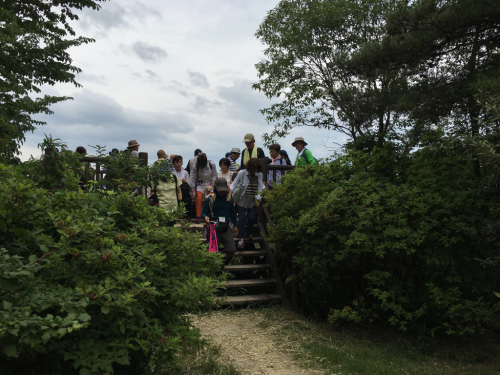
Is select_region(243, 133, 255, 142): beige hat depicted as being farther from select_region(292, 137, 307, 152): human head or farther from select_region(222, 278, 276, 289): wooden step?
select_region(222, 278, 276, 289): wooden step

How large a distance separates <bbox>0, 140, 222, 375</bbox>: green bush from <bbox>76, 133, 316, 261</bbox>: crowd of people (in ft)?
7.34

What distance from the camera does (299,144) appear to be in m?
10.3

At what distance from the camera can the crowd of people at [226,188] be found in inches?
314

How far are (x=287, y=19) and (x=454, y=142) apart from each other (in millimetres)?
17310

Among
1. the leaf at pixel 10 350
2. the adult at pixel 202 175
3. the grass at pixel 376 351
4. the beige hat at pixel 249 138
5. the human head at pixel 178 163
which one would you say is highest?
the beige hat at pixel 249 138

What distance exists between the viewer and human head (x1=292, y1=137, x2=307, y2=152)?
10180 millimetres

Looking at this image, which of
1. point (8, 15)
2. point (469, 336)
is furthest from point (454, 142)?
point (8, 15)

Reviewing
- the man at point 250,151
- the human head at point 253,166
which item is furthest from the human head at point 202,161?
the human head at point 253,166

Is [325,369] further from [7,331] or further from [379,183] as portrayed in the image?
[7,331]

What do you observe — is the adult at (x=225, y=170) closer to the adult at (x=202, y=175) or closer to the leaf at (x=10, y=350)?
the adult at (x=202, y=175)

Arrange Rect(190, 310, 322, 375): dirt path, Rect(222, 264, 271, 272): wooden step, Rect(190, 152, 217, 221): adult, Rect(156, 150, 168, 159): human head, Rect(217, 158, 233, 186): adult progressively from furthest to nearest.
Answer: Rect(156, 150, 168, 159): human head, Rect(217, 158, 233, 186): adult, Rect(190, 152, 217, 221): adult, Rect(222, 264, 271, 272): wooden step, Rect(190, 310, 322, 375): dirt path

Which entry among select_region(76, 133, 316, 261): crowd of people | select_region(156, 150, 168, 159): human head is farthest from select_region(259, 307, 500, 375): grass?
select_region(156, 150, 168, 159): human head

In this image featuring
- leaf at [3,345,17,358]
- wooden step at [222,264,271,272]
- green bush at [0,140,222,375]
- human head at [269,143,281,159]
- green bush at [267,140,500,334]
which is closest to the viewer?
leaf at [3,345,17,358]

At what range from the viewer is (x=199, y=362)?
16.2 feet
